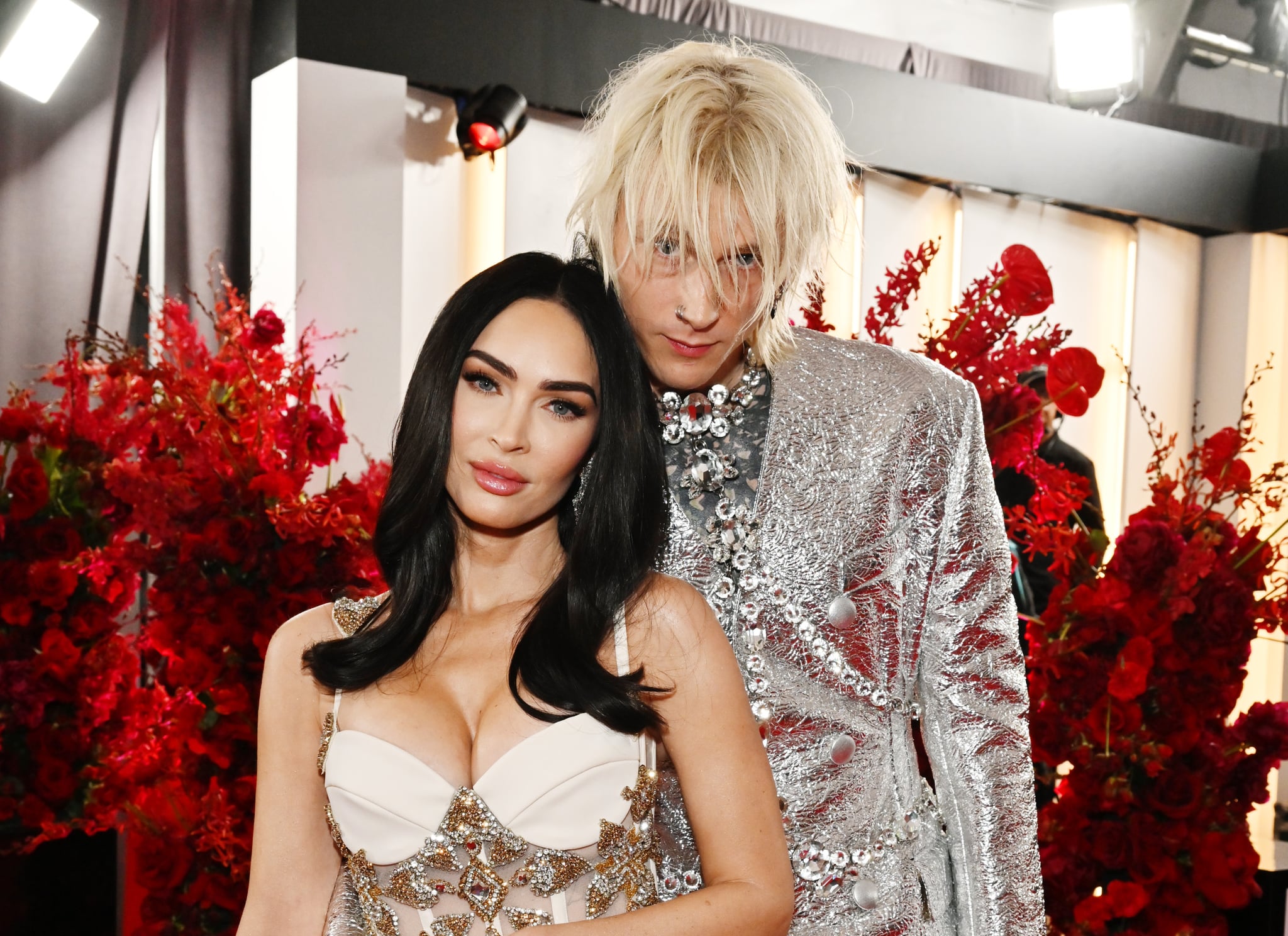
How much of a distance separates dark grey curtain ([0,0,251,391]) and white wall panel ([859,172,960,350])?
2.51m

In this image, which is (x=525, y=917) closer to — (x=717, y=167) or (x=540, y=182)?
(x=717, y=167)

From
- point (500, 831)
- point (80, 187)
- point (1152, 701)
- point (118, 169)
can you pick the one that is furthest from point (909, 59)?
point (500, 831)

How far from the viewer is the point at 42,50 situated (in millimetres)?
3461

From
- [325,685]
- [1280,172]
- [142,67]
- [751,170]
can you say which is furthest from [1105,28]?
[325,685]

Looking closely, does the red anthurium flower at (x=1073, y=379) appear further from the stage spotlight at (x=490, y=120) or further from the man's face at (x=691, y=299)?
the stage spotlight at (x=490, y=120)

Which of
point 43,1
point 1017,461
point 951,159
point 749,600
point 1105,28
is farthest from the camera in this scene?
point 1105,28

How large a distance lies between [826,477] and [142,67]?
9.29 feet

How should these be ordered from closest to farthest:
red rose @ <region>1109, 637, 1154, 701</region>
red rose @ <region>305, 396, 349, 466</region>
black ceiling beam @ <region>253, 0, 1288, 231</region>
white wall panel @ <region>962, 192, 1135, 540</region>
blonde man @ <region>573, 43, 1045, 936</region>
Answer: blonde man @ <region>573, 43, 1045, 936</region>, red rose @ <region>1109, 637, 1154, 701</region>, red rose @ <region>305, 396, 349, 466</region>, black ceiling beam @ <region>253, 0, 1288, 231</region>, white wall panel @ <region>962, 192, 1135, 540</region>

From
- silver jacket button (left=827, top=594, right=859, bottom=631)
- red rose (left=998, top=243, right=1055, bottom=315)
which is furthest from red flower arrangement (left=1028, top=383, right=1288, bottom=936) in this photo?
silver jacket button (left=827, top=594, right=859, bottom=631)

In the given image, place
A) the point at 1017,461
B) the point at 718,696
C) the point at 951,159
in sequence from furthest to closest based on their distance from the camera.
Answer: the point at 951,159 < the point at 1017,461 < the point at 718,696

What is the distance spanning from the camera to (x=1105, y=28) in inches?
231

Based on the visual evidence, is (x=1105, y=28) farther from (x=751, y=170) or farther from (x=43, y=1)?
(x=751, y=170)

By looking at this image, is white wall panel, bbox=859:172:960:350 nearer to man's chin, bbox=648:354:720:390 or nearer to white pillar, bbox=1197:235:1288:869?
white pillar, bbox=1197:235:1288:869

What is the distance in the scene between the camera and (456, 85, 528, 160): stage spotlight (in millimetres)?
3656
